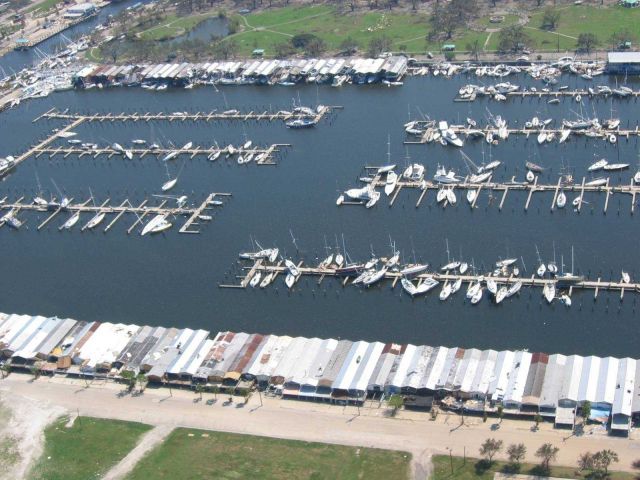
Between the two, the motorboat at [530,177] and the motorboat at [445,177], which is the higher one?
the motorboat at [445,177]

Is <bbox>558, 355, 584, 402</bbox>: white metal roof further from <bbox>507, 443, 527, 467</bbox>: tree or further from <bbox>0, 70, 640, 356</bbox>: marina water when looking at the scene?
<bbox>507, 443, 527, 467</bbox>: tree

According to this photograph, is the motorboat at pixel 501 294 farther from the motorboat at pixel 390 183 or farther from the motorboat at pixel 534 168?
the motorboat at pixel 534 168

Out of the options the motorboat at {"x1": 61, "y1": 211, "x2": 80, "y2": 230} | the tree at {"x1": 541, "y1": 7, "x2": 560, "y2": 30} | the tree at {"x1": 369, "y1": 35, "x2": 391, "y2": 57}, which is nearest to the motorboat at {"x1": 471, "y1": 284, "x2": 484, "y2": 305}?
the motorboat at {"x1": 61, "y1": 211, "x2": 80, "y2": 230}

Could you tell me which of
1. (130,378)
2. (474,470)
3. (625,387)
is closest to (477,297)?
(625,387)

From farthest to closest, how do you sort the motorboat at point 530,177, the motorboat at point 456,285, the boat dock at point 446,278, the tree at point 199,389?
1. the motorboat at point 530,177
2. the motorboat at point 456,285
3. the boat dock at point 446,278
4. the tree at point 199,389

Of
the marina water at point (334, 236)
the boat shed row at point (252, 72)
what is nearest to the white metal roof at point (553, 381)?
the marina water at point (334, 236)

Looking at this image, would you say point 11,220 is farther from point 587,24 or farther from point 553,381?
point 587,24

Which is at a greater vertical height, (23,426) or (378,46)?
(378,46)
